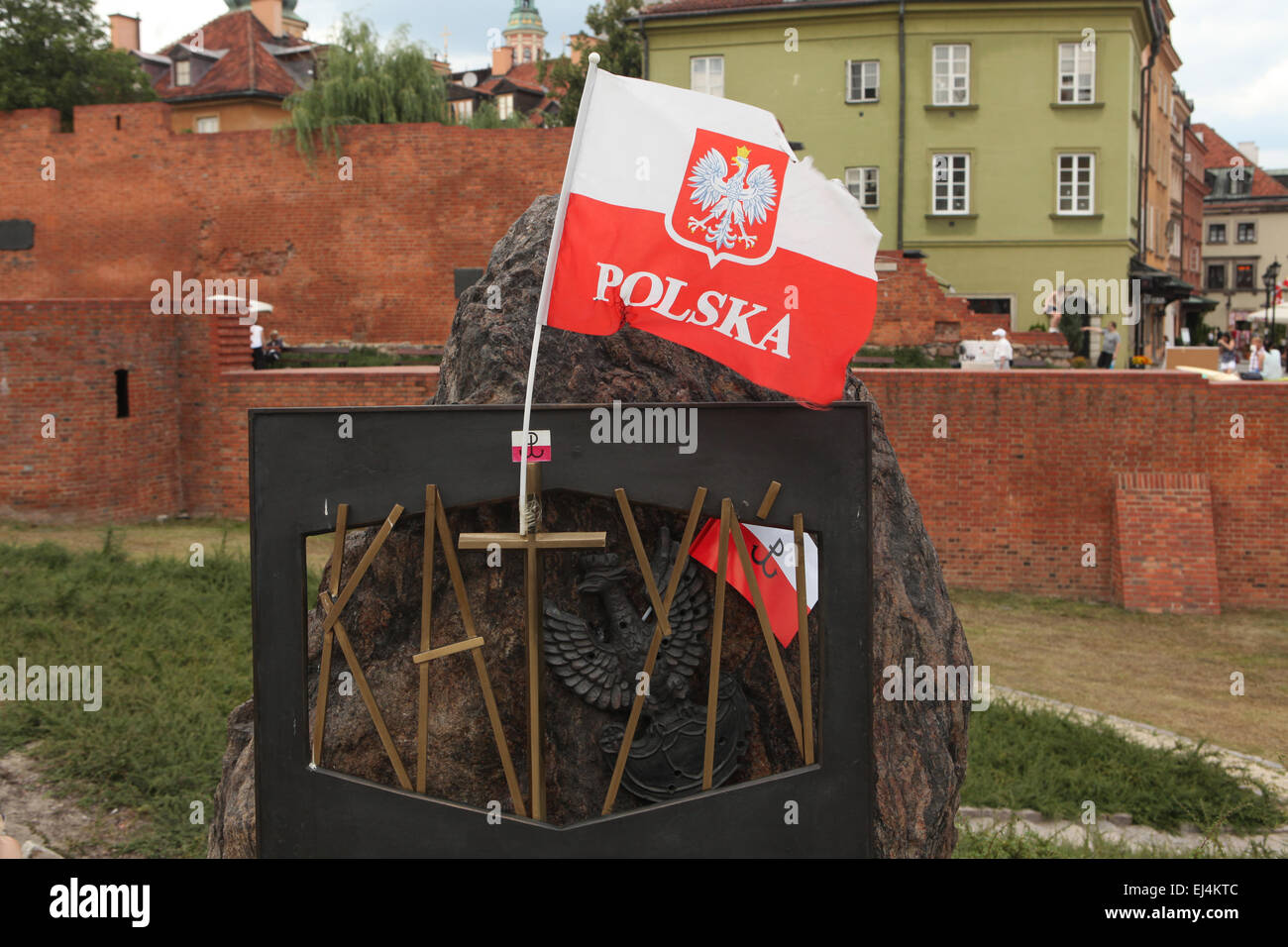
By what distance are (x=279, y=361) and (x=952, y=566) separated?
14285 millimetres

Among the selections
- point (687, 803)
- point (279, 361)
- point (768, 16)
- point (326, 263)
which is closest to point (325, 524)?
point (687, 803)

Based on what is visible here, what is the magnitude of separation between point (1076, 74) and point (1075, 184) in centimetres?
246

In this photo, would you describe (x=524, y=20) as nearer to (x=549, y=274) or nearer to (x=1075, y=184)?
(x=1075, y=184)

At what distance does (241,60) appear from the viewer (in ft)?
134

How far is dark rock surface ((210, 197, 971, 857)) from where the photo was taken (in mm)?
4348

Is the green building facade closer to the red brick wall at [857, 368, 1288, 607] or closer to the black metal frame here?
the red brick wall at [857, 368, 1288, 607]

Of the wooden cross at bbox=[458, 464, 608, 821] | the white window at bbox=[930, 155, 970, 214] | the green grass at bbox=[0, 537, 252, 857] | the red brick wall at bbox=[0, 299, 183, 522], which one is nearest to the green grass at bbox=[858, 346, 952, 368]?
the white window at bbox=[930, 155, 970, 214]

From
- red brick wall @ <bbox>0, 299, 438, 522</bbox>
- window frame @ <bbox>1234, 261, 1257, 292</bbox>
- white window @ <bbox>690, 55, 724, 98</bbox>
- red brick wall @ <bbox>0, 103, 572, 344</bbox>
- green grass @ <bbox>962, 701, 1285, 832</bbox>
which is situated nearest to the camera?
green grass @ <bbox>962, 701, 1285, 832</bbox>

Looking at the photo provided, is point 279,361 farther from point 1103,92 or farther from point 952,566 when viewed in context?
point 1103,92

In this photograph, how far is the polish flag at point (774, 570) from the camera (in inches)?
162

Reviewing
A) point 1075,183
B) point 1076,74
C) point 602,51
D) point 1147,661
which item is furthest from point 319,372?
point 602,51

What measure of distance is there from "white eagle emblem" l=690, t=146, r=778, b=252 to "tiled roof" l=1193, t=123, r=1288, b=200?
71455mm

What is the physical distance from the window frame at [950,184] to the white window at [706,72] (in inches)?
211

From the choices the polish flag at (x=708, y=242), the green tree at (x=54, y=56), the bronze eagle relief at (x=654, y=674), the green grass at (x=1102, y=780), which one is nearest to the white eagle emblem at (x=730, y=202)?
the polish flag at (x=708, y=242)
